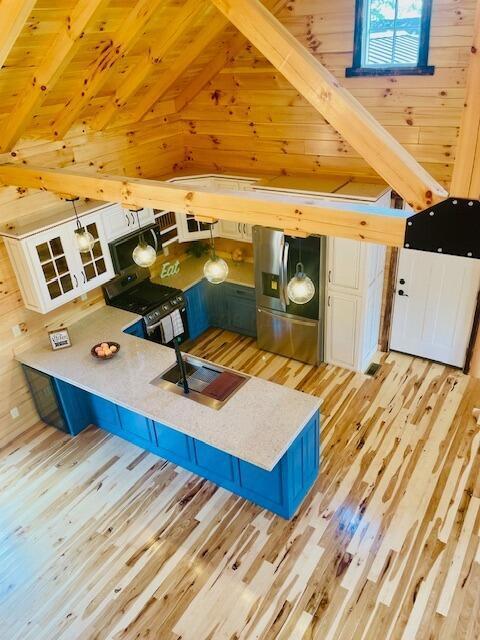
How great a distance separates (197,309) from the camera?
6.18 metres

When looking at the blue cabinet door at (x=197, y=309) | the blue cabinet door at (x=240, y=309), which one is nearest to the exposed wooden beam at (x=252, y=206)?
the blue cabinet door at (x=197, y=309)

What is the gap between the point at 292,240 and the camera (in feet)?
16.3

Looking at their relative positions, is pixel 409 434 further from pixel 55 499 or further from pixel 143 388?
pixel 55 499

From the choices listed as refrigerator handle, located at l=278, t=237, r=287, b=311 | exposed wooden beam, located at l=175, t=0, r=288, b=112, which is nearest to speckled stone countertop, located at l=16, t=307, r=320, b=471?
refrigerator handle, located at l=278, t=237, r=287, b=311

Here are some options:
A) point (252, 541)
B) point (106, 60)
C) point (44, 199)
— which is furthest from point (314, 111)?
point (252, 541)

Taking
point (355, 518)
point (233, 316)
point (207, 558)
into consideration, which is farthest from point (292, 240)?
point (207, 558)

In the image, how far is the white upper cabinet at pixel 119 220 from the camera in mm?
4648

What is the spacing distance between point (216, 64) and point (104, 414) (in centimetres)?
382

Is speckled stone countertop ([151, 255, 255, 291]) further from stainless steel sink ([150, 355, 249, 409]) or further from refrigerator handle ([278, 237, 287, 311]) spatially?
stainless steel sink ([150, 355, 249, 409])

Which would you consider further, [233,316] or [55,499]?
[233,316]

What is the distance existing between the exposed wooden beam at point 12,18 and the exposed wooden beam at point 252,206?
0.87 meters

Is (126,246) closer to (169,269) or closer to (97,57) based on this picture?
(169,269)

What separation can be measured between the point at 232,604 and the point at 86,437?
7.45 ft

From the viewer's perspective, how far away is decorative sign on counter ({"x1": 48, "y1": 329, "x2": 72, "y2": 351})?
4641mm
